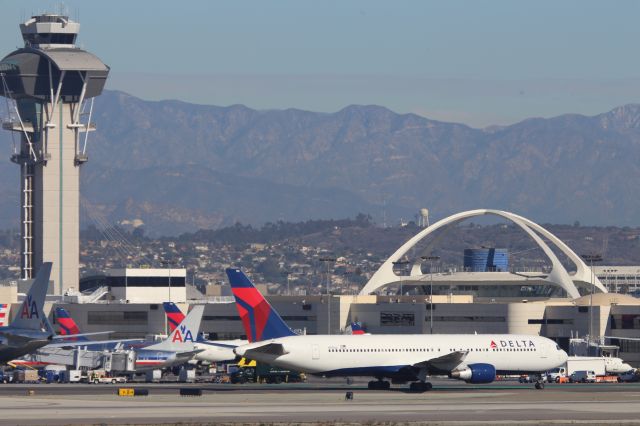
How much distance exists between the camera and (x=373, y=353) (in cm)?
11119

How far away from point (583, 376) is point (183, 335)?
38207 millimetres

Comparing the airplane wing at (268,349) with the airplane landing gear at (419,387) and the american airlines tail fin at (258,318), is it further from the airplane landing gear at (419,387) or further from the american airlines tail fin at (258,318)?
the airplane landing gear at (419,387)

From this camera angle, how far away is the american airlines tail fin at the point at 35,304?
97312 mm

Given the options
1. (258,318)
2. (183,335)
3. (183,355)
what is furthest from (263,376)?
(183,335)

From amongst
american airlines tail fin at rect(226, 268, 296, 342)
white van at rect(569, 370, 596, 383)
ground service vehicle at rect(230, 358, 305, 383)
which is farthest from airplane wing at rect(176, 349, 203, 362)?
white van at rect(569, 370, 596, 383)

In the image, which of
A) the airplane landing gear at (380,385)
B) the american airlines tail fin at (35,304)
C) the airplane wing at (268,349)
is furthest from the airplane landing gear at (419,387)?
the american airlines tail fin at (35,304)

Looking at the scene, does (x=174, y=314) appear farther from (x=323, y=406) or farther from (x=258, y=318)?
(x=323, y=406)

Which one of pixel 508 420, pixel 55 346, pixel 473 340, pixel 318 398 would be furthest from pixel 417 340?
pixel 55 346

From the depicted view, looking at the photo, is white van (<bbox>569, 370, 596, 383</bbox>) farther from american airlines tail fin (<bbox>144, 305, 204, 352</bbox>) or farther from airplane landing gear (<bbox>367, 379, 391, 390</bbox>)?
american airlines tail fin (<bbox>144, 305, 204, 352</bbox>)

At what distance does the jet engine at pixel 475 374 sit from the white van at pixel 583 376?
86.1 feet

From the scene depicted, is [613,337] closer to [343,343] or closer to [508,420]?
[343,343]

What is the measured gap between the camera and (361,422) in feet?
259

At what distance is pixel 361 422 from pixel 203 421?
863 centimetres

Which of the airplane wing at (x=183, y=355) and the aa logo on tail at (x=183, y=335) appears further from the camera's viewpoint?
the aa logo on tail at (x=183, y=335)
